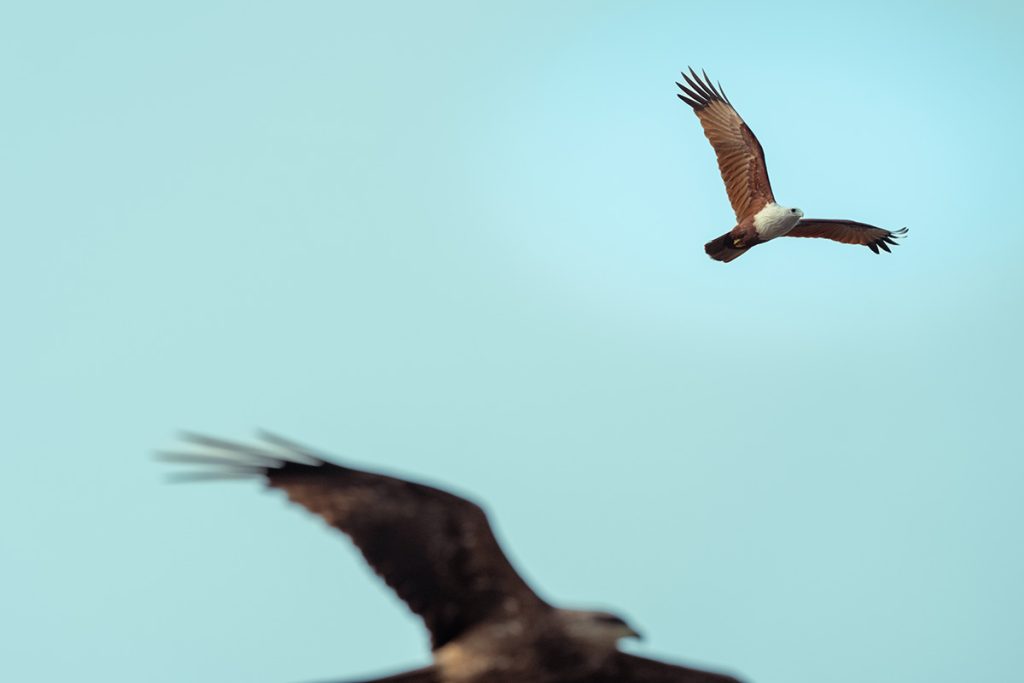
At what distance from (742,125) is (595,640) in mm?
14328

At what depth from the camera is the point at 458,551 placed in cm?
1017

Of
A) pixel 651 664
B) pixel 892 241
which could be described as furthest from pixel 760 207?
pixel 651 664

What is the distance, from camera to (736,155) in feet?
74.7

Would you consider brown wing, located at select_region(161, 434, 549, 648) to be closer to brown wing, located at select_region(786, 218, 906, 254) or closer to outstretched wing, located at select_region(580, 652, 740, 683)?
outstretched wing, located at select_region(580, 652, 740, 683)

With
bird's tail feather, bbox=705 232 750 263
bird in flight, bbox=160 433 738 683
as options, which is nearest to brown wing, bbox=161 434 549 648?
bird in flight, bbox=160 433 738 683

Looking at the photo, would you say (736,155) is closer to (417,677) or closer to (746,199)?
(746,199)

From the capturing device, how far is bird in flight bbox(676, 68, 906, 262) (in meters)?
21.8

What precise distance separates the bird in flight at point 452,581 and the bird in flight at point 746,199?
41.3ft

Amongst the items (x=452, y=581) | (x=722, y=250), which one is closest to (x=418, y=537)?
(x=452, y=581)

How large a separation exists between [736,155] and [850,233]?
8.83 feet

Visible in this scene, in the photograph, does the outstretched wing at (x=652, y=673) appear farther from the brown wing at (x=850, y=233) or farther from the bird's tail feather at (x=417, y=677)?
the brown wing at (x=850, y=233)

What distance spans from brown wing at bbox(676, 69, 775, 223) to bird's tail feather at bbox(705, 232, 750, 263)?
1.88ft

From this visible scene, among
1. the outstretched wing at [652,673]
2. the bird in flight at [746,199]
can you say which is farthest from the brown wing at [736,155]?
the outstretched wing at [652,673]

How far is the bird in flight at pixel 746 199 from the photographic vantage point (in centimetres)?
2175
